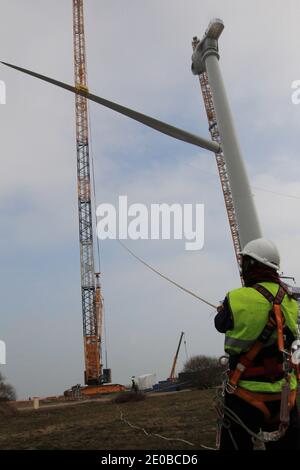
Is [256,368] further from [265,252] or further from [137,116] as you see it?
[137,116]

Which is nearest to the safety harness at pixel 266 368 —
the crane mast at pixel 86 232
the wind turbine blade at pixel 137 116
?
the wind turbine blade at pixel 137 116

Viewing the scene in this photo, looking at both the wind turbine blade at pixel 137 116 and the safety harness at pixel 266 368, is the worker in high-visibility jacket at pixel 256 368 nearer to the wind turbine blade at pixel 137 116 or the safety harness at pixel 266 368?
the safety harness at pixel 266 368

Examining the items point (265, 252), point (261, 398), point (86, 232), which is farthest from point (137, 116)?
point (86, 232)

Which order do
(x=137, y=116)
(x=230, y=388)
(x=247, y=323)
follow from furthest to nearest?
(x=137, y=116) → (x=230, y=388) → (x=247, y=323)

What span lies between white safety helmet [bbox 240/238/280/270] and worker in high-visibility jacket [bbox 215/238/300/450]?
47cm

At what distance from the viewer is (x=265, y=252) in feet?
17.2

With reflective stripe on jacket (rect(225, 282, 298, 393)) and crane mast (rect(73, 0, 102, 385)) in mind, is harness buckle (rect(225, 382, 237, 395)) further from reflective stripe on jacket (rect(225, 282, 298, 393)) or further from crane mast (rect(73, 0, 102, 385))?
crane mast (rect(73, 0, 102, 385))

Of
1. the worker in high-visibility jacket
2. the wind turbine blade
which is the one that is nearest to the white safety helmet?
the worker in high-visibility jacket

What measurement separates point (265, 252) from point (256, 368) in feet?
4.68
